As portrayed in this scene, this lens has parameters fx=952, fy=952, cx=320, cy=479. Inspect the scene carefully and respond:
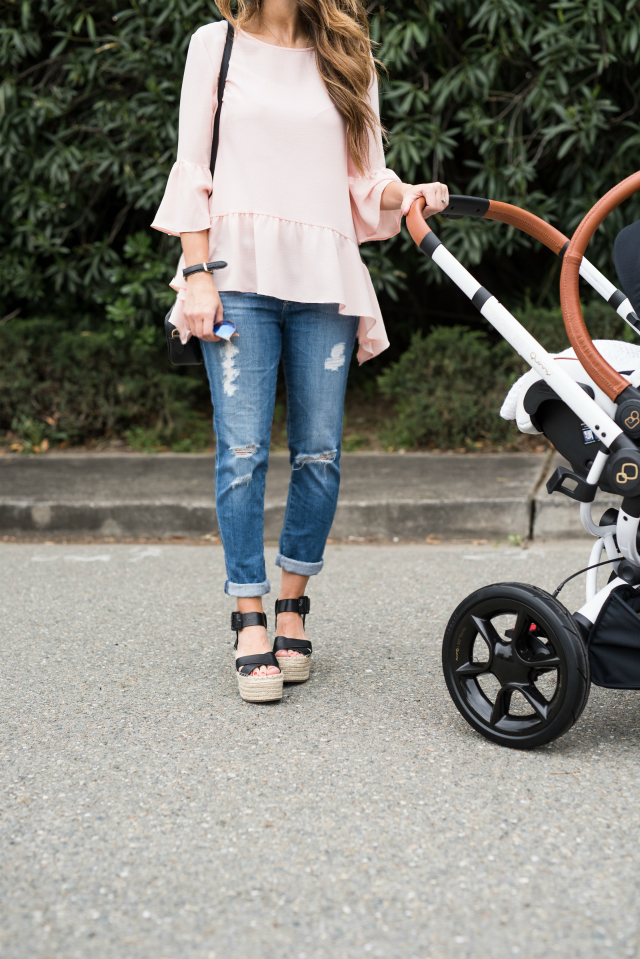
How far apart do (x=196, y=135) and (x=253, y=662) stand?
4.48 feet

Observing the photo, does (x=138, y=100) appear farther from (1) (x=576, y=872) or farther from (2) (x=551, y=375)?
(1) (x=576, y=872)

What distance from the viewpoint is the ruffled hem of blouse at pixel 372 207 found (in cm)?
261

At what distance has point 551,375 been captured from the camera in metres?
2.08

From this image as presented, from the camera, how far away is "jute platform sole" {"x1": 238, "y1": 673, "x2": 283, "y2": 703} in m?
2.51

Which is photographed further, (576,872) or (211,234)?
(211,234)

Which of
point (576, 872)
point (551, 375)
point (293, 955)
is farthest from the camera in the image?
point (551, 375)

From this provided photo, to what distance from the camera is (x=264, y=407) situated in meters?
2.52

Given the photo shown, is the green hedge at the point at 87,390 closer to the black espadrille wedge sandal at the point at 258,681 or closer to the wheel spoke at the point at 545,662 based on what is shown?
the black espadrille wedge sandal at the point at 258,681

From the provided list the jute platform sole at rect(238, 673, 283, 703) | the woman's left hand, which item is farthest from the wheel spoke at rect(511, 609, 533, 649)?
the woman's left hand

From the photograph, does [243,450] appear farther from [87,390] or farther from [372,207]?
[87,390]

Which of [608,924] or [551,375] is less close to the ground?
[551,375]

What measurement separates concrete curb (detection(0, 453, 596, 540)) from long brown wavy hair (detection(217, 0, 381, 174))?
7.34 feet

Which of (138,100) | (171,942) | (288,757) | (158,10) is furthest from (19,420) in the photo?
(171,942)

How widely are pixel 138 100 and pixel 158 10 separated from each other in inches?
20.1
